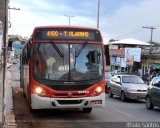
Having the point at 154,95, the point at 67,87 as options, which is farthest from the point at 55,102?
the point at 154,95

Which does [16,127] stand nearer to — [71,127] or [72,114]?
[71,127]

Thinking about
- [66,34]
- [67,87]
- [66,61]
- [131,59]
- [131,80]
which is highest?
[66,34]

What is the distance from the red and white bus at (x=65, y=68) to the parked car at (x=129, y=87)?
9201mm

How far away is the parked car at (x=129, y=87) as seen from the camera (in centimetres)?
2383

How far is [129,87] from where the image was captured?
24.2 meters

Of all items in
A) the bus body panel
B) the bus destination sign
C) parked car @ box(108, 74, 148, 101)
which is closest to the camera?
the bus body panel

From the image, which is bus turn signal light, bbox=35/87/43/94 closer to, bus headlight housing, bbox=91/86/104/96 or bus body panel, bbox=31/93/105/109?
bus body panel, bbox=31/93/105/109

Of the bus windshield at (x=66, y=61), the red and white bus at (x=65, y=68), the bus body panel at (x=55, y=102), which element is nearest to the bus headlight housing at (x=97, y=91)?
the red and white bus at (x=65, y=68)

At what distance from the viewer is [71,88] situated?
47.5 ft

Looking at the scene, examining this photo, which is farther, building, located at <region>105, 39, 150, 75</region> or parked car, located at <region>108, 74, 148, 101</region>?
building, located at <region>105, 39, 150, 75</region>

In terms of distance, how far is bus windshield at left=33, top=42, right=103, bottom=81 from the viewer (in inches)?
574

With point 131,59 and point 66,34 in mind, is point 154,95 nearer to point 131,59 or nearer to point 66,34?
point 66,34

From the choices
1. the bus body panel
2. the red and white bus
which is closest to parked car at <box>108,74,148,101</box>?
the red and white bus

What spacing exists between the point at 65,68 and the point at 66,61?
260mm
